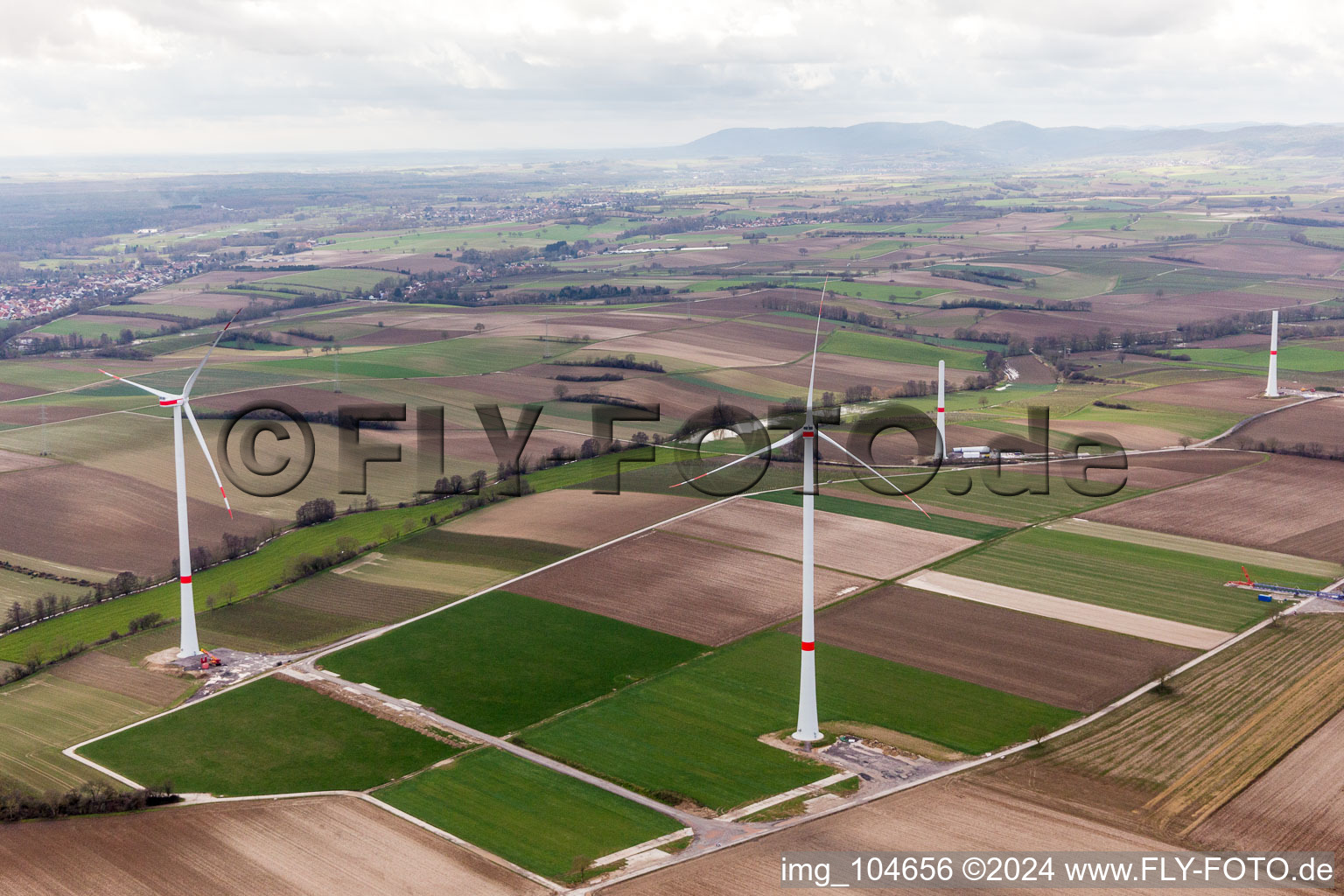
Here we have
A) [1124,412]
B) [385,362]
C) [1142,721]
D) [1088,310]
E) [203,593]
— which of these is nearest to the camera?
[1142,721]

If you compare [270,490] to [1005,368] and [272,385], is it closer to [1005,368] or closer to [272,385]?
[272,385]

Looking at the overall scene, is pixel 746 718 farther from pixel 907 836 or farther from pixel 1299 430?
pixel 1299 430

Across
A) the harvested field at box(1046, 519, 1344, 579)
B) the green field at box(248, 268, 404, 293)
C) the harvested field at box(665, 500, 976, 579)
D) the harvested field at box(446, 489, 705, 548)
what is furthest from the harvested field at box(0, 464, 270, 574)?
the green field at box(248, 268, 404, 293)

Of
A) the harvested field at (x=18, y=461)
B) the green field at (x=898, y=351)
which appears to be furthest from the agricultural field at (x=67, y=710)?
the green field at (x=898, y=351)

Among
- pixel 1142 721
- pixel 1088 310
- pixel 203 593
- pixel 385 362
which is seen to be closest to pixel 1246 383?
pixel 1088 310

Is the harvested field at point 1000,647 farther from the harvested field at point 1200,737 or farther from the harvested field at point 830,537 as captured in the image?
the harvested field at point 830,537
